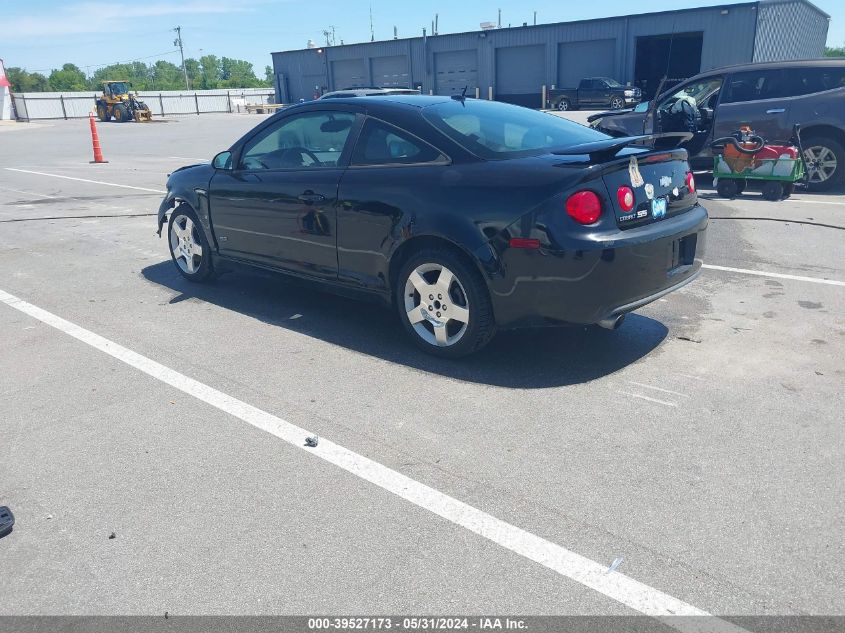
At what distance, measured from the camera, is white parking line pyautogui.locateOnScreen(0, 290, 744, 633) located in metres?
2.43

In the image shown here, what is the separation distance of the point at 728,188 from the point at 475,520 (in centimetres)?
895

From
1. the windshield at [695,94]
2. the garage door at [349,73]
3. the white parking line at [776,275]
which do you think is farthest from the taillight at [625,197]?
the garage door at [349,73]

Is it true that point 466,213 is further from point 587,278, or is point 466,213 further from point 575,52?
point 575,52

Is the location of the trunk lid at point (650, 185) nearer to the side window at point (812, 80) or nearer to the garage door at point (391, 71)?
the side window at point (812, 80)

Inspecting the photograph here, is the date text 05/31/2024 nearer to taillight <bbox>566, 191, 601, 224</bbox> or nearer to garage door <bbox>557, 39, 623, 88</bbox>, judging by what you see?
taillight <bbox>566, 191, 601, 224</bbox>

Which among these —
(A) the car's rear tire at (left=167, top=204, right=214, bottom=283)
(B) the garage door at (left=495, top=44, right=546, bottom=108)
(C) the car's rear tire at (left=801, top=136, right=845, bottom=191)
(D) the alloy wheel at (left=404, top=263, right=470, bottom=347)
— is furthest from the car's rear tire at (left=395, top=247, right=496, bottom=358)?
(B) the garage door at (left=495, top=44, right=546, bottom=108)

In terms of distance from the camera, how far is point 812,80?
10.8m

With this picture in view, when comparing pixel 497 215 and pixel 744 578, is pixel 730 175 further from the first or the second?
pixel 744 578

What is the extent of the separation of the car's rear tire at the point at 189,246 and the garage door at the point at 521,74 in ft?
135

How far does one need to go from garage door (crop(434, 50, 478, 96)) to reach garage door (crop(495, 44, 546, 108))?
184 centimetres

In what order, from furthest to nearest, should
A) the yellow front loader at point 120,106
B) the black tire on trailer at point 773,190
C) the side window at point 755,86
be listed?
the yellow front loader at point 120,106, the side window at point 755,86, the black tire on trailer at point 773,190

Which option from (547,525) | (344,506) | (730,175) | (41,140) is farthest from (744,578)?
(41,140)

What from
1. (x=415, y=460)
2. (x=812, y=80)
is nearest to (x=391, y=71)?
(x=812, y=80)

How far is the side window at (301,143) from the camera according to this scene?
512cm
